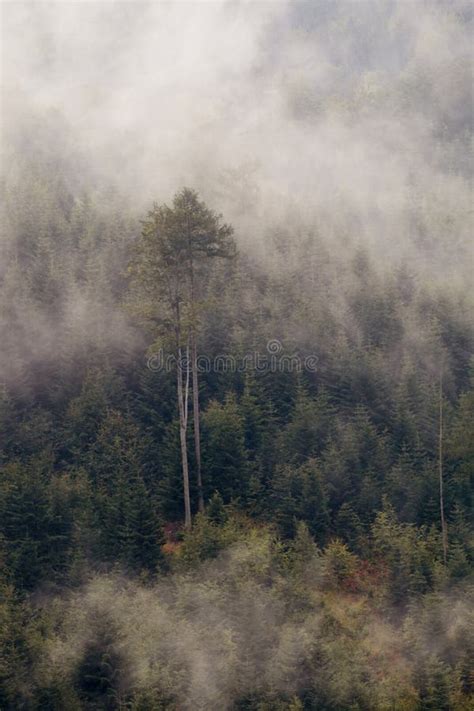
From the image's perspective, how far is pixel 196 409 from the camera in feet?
105

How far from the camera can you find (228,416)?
33.5 metres

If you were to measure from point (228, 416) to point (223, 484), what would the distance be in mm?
3457

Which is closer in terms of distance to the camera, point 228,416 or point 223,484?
point 223,484

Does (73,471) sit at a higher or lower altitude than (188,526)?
higher

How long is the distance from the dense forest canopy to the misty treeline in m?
0.12

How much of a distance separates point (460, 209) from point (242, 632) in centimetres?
6049

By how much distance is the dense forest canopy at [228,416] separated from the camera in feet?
71.1

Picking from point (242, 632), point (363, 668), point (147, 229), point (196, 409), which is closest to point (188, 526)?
point (196, 409)

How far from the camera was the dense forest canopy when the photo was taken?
2166cm

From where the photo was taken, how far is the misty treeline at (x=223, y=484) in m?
21.1

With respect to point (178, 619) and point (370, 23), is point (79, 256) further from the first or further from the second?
point (370, 23)

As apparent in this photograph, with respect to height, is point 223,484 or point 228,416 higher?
point 228,416

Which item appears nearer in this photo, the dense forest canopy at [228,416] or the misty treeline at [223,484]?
the misty treeline at [223,484]

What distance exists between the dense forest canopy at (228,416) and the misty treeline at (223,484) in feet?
0.40
